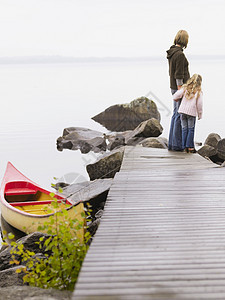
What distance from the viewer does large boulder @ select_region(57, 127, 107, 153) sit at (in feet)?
60.8

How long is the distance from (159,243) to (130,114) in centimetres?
1844

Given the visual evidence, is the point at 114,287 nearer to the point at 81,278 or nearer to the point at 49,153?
the point at 81,278

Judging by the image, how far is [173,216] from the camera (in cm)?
458

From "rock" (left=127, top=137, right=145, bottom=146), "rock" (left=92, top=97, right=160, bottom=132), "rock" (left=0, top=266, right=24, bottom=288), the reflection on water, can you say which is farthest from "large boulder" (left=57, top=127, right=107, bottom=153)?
"rock" (left=0, top=266, right=24, bottom=288)

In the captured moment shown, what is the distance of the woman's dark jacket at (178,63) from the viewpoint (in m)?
7.78

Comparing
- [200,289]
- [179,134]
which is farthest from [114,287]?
[179,134]

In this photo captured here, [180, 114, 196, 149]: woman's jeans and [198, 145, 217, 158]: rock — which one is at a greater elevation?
[180, 114, 196, 149]: woman's jeans

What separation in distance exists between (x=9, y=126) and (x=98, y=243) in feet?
81.4

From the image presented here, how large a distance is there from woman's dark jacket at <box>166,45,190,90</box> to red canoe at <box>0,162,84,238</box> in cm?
279

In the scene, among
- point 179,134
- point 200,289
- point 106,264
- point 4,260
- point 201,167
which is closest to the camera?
point 200,289

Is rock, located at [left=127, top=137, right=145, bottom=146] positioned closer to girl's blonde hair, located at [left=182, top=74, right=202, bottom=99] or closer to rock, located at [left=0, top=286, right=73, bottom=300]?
girl's blonde hair, located at [left=182, top=74, right=202, bottom=99]

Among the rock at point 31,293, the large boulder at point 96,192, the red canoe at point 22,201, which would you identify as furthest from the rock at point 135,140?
the rock at point 31,293

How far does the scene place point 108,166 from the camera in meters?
10.3

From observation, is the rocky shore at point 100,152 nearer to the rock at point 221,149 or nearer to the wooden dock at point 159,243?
the rock at point 221,149
